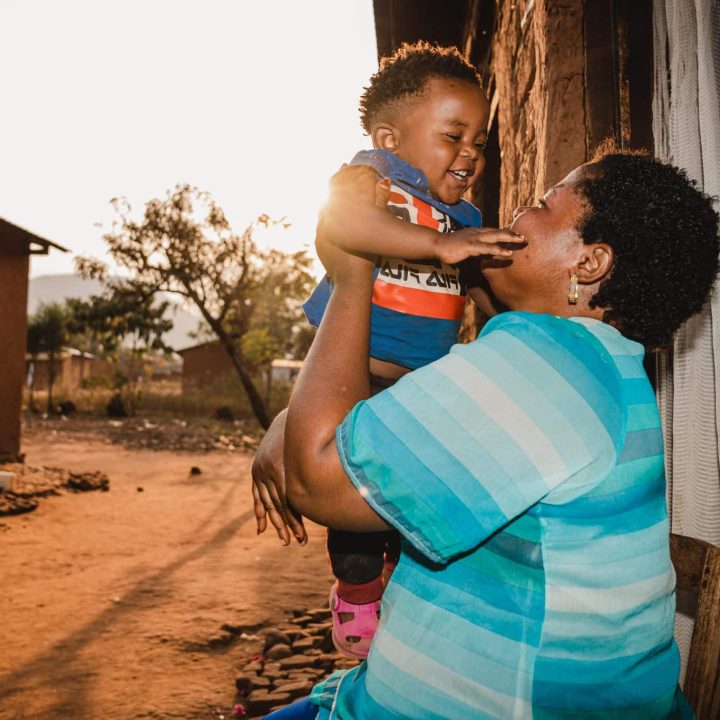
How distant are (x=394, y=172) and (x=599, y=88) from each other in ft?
3.00

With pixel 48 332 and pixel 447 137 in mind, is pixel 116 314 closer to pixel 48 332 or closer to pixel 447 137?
pixel 48 332

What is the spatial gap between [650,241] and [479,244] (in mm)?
353

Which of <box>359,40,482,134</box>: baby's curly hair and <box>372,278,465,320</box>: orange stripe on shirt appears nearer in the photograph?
<box>372,278,465,320</box>: orange stripe on shirt

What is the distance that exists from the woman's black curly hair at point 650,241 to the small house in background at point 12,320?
13602mm

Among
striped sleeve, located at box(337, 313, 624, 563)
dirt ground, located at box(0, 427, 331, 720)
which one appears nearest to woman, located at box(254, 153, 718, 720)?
striped sleeve, located at box(337, 313, 624, 563)

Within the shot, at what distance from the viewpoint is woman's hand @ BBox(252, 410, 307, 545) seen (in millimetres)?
1437

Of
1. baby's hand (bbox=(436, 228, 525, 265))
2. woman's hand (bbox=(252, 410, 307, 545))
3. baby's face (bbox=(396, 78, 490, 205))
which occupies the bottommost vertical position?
woman's hand (bbox=(252, 410, 307, 545))

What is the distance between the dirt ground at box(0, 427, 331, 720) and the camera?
388 cm

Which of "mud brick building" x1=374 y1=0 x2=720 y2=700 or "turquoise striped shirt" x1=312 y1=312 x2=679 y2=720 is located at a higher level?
"mud brick building" x1=374 y1=0 x2=720 y2=700

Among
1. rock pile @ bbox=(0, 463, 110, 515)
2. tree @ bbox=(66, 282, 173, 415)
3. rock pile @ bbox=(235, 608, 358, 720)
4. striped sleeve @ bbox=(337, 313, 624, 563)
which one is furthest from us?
tree @ bbox=(66, 282, 173, 415)

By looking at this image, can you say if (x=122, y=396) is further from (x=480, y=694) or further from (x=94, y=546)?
(x=480, y=694)

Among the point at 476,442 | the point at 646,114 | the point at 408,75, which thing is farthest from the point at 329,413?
the point at 646,114

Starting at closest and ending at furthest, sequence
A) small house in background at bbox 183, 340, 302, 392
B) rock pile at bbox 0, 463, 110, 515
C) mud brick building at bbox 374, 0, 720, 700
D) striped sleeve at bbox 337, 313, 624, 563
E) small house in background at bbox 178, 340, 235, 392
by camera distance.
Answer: striped sleeve at bbox 337, 313, 624, 563 < mud brick building at bbox 374, 0, 720, 700 < rock pile at bbox 0, 463, 110, 515 < small house in background at bbox 183, 340, 302, 392 < small house in background at bbox 178, 340, 235, 392

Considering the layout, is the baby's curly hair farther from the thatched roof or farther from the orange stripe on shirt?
the thatched roof
